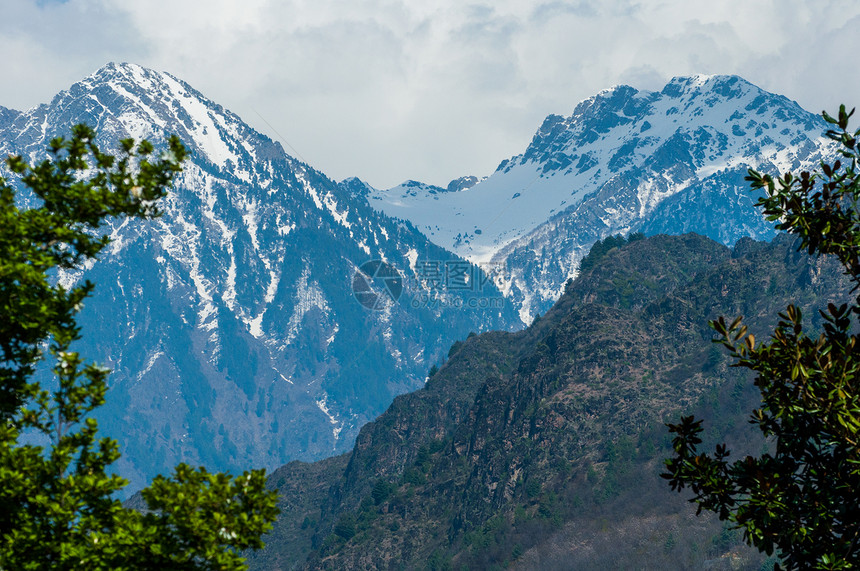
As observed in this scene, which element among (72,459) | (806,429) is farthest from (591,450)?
(72,459)

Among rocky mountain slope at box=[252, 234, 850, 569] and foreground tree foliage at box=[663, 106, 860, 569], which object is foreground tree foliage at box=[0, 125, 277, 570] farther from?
rocky mountain slope at box=[252, 234, 850, 569]

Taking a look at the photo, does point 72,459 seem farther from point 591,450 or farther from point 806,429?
point 591,450

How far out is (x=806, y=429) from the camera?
18.0 m

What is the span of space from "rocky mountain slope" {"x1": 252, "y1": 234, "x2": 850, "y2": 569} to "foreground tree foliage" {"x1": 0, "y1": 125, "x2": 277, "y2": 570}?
114 m

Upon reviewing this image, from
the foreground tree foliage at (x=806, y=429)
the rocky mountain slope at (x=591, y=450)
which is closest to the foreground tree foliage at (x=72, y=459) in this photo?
the foreground tree foliage at (x=806, y=429)

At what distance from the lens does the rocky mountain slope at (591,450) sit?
5399 inches

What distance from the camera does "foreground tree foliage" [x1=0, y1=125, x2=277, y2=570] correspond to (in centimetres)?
1727

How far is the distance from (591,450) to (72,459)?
144 m

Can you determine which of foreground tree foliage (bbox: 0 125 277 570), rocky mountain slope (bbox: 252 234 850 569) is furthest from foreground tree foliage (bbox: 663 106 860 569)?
rocky mountain slope (bbox: 252 234 850 569)

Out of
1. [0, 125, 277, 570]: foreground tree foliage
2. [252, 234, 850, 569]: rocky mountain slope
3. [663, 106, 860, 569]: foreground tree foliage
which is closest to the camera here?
[663, 106, 860, 569]: foreground tree foliage

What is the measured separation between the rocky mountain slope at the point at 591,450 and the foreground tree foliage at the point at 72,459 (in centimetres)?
11354

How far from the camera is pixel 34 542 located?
17.4 meters

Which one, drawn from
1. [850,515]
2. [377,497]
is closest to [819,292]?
[377,497]

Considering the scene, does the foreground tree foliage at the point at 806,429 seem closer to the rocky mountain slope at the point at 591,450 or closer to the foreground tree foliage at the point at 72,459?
the foreground tree foliage at the point at 72,459
